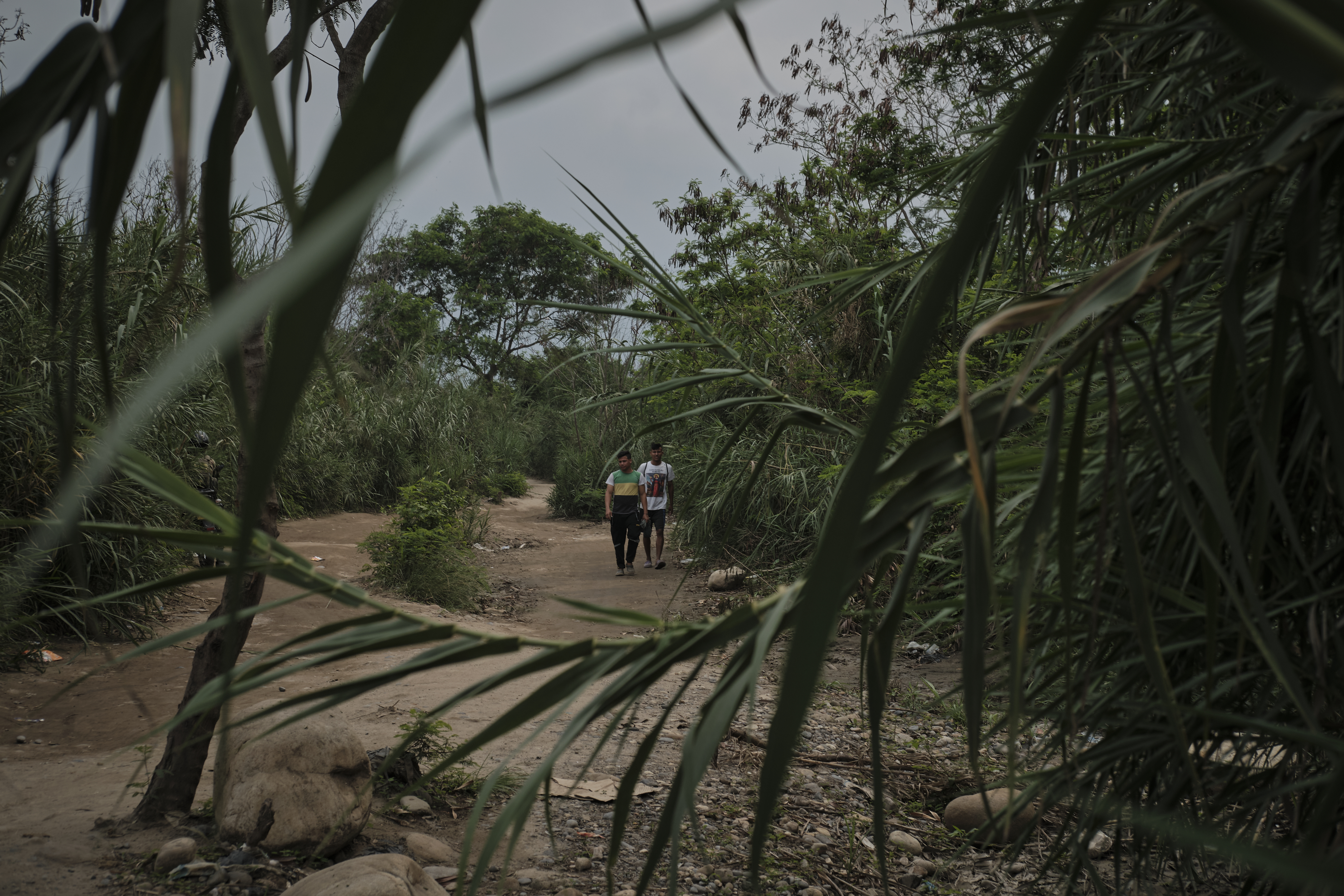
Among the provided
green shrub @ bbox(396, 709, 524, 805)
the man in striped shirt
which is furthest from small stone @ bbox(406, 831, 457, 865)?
the man in striped shirt

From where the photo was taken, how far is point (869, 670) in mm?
708

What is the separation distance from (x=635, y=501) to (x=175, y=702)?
16.1 ft

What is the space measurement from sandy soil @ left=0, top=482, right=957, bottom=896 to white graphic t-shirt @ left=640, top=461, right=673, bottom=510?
2.54 ft

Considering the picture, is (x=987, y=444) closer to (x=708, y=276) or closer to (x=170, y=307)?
(x=170, y=307)

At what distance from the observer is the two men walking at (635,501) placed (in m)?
8.84

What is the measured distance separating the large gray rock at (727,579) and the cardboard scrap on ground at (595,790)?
3880mm

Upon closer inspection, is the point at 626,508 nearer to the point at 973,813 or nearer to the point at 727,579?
the point at 727,579

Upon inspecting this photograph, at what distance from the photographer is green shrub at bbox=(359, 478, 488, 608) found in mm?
7473

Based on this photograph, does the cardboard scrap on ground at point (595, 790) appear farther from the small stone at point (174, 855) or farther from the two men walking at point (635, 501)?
the two men walking at point (635, 501)

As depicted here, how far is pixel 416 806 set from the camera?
315 cm

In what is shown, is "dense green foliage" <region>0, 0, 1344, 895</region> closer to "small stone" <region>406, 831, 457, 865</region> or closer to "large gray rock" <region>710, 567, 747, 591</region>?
"small stone" <region>406, 831, 457, 865</region>

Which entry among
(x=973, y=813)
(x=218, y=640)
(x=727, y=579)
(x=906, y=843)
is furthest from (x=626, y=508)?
(x=218, y=640)

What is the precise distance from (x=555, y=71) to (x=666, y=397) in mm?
8361

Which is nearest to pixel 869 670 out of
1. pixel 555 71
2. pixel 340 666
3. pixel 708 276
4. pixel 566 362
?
pixel 555 71
